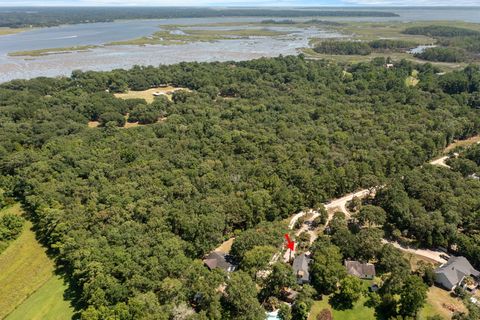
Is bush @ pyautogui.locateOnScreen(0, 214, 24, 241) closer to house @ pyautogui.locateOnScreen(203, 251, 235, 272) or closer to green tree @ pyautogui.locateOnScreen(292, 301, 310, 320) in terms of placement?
house @ pyautogui.locateOnScreen(203, 251, 235, 272)

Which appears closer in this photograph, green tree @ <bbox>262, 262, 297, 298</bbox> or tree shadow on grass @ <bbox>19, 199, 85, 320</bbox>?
green tree @ <bbox>262, 262, 297, 298</bbox>

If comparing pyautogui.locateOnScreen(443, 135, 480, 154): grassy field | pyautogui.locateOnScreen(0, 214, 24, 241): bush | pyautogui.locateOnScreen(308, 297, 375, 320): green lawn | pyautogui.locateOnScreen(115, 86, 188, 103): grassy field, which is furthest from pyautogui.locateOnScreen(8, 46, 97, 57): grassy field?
pyautogui.locateOnScreen(308, 297, 375, 320): green lawn

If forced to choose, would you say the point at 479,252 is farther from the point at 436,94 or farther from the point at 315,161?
the point at 436,94

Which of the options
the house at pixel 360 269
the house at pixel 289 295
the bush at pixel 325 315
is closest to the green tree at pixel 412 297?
the house at pixel 360 269

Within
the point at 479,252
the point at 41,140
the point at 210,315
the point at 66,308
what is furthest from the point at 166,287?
the point at 41,140

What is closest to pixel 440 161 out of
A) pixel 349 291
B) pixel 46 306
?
pixel 349 291
